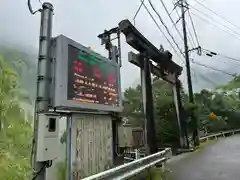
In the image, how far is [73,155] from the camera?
185 inches

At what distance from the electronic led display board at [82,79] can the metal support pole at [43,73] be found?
15cm

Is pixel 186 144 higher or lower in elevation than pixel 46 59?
lower

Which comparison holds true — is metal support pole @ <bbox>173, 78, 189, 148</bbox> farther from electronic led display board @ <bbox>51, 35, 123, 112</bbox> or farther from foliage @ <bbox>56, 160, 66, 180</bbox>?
foliage @ <bbox>56, 160, 66, 180</bbox>

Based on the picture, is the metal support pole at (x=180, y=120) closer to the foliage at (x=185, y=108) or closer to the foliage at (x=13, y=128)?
the foliage at (x=185, y=108)

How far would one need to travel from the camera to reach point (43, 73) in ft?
14.6

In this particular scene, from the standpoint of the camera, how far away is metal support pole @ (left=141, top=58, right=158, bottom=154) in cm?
807

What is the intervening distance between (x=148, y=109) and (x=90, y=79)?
362cm

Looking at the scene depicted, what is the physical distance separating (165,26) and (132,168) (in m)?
7.36

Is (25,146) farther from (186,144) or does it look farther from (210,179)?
(186,144)

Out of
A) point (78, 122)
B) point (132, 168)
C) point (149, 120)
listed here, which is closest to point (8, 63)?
point (78, 122)

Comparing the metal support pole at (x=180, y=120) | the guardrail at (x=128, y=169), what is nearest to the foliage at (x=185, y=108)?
the metal support pole at (x=180, y=120)

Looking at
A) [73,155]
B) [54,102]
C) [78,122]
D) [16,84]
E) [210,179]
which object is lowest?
[210,179]

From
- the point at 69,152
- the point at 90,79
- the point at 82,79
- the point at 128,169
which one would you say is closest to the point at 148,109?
the point at 90,79

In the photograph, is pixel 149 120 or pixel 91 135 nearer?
pixel 91 135
